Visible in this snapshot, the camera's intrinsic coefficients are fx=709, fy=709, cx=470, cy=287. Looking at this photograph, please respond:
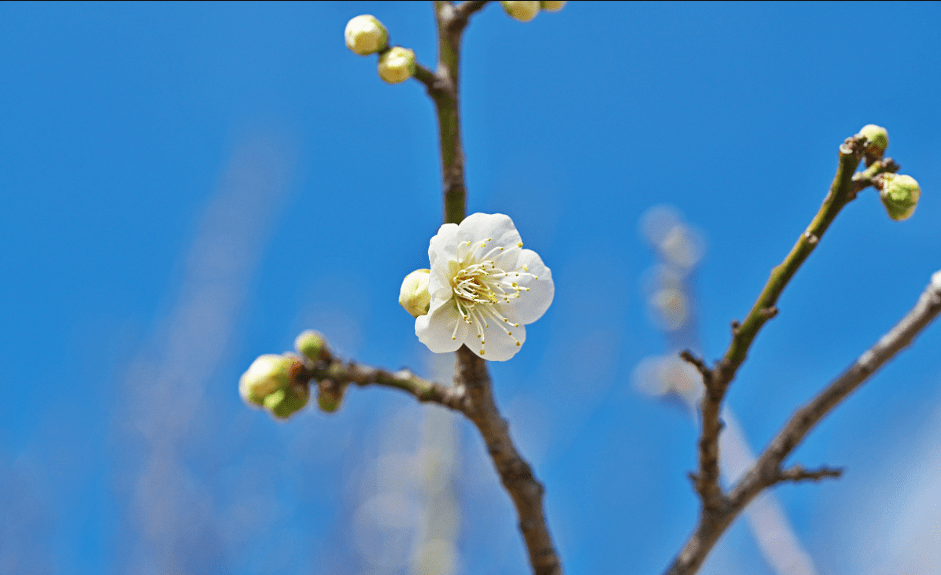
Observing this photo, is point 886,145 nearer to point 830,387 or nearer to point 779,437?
point 830,387

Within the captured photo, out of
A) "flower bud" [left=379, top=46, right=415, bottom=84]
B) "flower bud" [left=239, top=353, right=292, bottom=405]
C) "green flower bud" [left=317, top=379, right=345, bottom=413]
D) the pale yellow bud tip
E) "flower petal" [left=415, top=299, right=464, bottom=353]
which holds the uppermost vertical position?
the pale yellow bud tip

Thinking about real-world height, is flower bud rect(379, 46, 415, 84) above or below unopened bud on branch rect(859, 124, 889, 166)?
above

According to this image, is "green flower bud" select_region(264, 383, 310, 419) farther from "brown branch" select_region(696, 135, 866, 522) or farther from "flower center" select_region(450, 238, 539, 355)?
"brown branch" select_region(696, 135, 866, 522)

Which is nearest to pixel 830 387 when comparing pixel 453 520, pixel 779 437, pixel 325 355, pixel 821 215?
pixel 779 437

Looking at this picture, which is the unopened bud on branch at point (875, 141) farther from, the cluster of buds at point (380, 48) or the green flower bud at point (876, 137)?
the cluster of buds at point (380, 48)

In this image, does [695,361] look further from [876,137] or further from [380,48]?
[380,48]

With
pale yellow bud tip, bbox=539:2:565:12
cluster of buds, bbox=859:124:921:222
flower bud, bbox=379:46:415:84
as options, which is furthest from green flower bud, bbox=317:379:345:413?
cluster of buds, bbox=859:124:921:222
